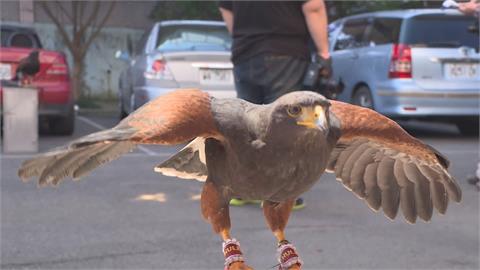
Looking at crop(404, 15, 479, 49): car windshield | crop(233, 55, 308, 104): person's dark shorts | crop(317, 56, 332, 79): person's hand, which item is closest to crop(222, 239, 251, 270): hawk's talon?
crop(233, 55, 308, 104): person's dark shorts

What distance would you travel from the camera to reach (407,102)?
8.98 meters

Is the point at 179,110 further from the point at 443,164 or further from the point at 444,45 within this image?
the point at 444,45

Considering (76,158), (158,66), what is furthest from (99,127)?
(76,158)

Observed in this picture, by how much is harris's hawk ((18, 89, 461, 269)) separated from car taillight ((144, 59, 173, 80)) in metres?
5.40

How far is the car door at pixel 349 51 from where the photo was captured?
32.6ft

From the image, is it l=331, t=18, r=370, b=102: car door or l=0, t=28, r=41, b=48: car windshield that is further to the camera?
l=331, t=18, r=370, b=102: car door

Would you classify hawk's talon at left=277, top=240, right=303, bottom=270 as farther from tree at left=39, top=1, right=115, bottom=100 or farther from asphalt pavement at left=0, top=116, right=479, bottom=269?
tree at left=39, top=1, right=115, bottom=100

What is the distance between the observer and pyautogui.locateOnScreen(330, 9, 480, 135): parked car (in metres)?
8.88

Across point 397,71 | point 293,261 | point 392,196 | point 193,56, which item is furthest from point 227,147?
point 397,71

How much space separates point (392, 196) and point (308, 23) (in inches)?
95.3

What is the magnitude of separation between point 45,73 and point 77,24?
371 inches

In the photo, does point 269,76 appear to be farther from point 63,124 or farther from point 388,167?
point 63,124

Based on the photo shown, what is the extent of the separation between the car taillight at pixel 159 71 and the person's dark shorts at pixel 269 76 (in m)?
3.05

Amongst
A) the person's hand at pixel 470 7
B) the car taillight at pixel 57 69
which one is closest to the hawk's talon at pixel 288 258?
the person's hand at pixel 470 7
